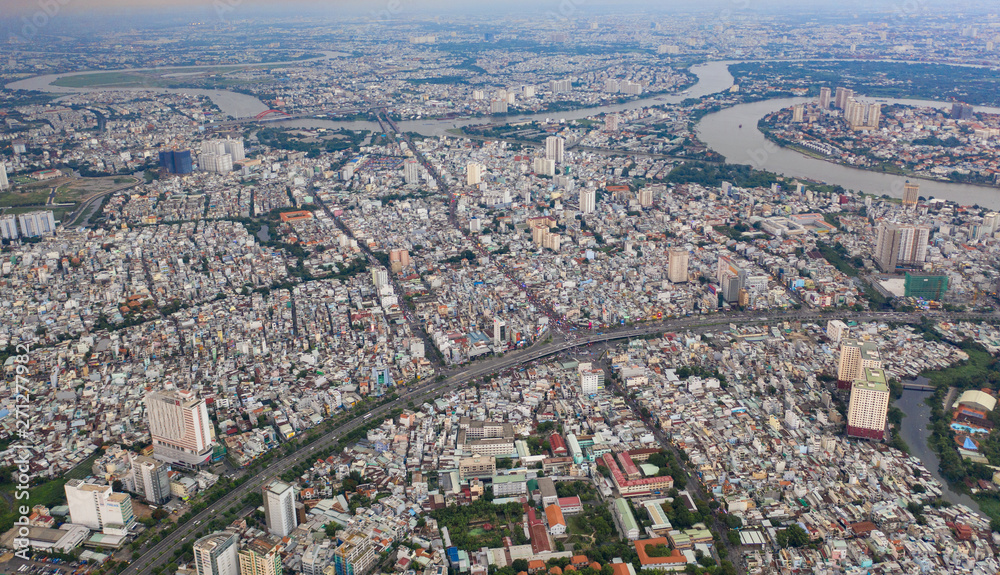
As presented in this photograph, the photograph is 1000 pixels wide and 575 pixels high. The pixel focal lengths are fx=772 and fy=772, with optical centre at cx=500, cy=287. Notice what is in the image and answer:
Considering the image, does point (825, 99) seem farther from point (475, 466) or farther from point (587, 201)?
point (475, 466)

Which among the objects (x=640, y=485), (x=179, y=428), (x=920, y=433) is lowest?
(x=920, y=433)

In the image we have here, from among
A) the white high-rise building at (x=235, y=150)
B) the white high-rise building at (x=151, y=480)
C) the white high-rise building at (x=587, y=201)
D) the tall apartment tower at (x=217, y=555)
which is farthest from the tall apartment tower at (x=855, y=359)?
the white high-rise building at (x=235, y=150)

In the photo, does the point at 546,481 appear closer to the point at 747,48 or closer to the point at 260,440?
the point at 260,440

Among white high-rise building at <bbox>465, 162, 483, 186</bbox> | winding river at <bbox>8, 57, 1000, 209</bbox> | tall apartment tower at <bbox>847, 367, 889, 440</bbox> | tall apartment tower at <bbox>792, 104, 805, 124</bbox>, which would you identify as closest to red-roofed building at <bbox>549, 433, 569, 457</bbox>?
tall apartment tower at <bbox>847, 367, 889, 440</bbox>

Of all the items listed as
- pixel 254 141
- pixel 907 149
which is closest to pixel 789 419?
pixel 907 149

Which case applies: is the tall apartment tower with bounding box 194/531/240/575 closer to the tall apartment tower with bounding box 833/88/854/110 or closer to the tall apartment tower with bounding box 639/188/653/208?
the tall apartment tower with bounding box 639/188/653/208

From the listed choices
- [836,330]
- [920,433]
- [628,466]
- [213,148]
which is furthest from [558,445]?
[213,148]
